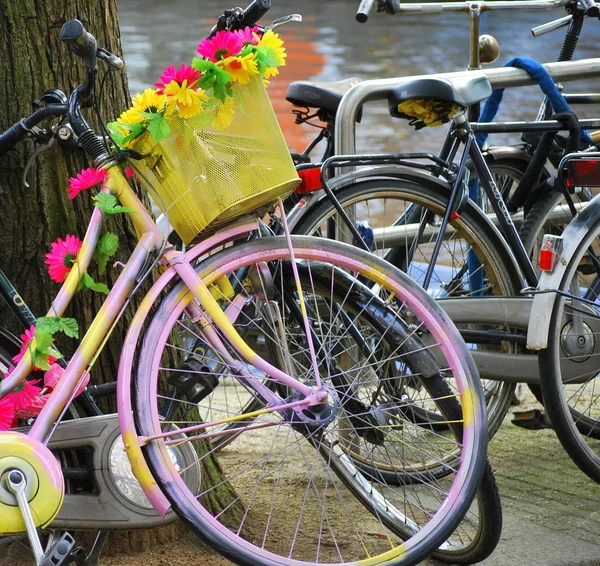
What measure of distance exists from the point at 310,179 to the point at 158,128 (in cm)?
98

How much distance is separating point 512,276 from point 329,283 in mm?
1101

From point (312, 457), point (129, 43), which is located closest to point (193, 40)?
point (129, 43)

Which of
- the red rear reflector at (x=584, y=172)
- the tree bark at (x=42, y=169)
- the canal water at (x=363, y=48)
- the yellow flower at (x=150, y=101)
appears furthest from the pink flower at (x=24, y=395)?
the canal water at (x=363, y=48)

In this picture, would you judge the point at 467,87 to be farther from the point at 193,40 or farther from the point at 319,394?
the point at 193,40

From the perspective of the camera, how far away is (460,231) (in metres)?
3.43

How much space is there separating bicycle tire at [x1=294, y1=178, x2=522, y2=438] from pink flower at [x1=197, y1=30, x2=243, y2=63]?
99cm

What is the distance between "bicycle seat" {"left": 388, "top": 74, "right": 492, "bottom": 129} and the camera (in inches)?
123

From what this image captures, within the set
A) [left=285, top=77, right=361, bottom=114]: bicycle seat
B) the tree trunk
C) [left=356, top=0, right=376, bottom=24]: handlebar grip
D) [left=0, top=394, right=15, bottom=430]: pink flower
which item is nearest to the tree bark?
the tree trunk

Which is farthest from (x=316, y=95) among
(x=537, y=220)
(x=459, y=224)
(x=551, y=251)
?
(x=551, y=251)

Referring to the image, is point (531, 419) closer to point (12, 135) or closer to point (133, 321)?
point (133, 321)

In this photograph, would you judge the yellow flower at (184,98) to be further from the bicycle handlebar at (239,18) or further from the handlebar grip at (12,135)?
the handlebar grip at (12,135)

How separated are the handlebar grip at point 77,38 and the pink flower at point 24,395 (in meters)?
0.84

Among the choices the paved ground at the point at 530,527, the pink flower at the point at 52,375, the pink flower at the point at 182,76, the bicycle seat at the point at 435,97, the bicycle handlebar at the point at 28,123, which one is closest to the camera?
the pink flower at the point at 182,76

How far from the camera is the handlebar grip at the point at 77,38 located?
215cm
